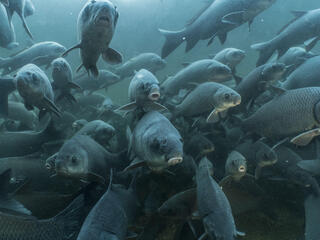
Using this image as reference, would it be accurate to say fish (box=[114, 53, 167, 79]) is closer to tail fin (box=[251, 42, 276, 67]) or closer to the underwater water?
the underwater water

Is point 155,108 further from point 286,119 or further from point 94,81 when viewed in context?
point 94,81

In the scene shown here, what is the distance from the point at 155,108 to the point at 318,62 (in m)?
3.18

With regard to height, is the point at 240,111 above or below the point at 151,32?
above

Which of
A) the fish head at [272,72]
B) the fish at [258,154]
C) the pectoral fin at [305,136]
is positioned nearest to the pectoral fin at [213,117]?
the fish at [258,154]

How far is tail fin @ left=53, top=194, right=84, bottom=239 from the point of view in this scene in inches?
98.8

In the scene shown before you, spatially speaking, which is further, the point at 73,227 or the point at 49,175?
the point at 49,175

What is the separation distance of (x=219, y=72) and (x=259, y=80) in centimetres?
99

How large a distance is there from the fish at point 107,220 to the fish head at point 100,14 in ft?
6.77

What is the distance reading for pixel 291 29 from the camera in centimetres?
574

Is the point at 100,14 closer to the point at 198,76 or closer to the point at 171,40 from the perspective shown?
the point at 198,76

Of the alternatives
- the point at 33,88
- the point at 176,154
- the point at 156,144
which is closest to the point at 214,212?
the point at 176,154

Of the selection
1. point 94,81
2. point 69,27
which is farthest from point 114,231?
point 69,27

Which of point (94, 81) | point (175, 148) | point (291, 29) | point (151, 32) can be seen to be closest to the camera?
point (175, 148)

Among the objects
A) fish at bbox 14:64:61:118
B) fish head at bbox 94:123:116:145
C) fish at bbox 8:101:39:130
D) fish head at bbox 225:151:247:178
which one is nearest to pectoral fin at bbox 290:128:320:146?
fish head at bbox 225:151:247:178
